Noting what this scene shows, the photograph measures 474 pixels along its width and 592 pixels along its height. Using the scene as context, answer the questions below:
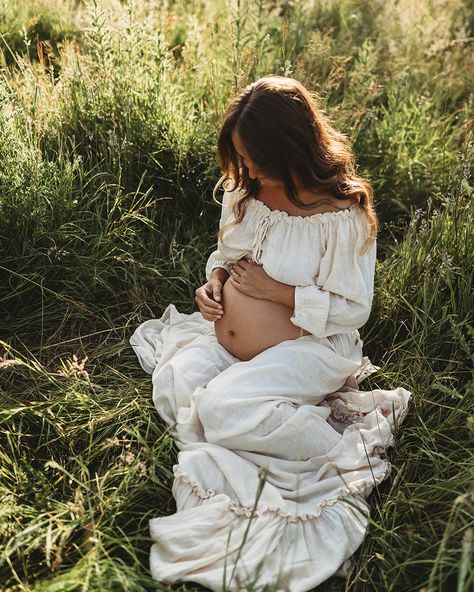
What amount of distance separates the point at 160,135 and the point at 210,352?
4.53 ft

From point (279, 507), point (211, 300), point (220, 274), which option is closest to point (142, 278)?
point (220, 274)

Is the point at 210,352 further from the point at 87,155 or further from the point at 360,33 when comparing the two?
the point at 360,33

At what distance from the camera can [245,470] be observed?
88.3 inches

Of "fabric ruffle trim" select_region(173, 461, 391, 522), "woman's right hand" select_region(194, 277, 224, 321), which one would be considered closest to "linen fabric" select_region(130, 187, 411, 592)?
"fabric ruffle trim" select_region(173, 461, 391, 522)

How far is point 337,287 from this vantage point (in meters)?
2.47

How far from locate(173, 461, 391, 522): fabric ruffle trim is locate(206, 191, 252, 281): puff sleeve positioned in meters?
0.91

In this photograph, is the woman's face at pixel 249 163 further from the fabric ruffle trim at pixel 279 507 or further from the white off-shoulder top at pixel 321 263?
the fabric ruffle trim at pixel 279 507

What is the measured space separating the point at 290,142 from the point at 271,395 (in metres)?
0.87

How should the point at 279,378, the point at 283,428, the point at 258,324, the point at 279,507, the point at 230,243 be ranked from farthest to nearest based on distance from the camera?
the point at 230,243
the point at 258,324
the point at 279,378
the point at 283,428
the point at 279,507

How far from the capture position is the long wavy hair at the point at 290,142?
2299mm

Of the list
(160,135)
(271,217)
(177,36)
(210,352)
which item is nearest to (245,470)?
(210,352)

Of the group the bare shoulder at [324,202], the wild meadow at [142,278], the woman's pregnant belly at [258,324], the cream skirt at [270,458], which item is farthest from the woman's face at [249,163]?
the wild meadow at [142,278]

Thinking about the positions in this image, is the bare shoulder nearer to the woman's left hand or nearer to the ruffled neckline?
the ruffled neckline

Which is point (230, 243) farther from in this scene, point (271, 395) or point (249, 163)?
point (271, 395)
